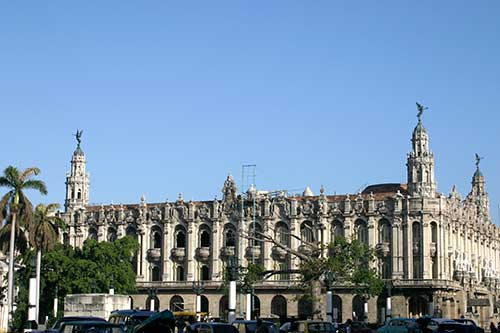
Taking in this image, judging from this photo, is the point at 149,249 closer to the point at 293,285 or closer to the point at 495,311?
the point at 293,285

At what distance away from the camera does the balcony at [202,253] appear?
3976 inches

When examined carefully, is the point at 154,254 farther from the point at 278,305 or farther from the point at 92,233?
the point at 278,305

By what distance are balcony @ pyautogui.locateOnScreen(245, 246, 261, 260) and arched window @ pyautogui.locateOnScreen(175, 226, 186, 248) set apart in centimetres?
832

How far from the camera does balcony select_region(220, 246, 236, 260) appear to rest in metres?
99.6

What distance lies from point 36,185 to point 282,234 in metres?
35.4

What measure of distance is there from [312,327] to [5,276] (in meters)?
49.9

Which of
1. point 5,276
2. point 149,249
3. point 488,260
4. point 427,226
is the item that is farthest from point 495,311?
point 5,276

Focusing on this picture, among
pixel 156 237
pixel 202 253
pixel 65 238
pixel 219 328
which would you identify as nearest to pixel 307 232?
pixel 202 253

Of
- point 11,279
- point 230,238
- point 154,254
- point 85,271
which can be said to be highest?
point 230,238

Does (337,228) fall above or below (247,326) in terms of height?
above

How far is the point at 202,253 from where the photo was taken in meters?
101

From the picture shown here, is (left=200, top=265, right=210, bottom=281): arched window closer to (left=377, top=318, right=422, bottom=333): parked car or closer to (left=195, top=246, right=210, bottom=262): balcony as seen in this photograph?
(left=195, top=246, right=210, bottom=262): balcony

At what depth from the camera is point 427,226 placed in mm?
91312

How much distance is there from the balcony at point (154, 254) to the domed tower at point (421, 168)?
Result: 94.4 feet
